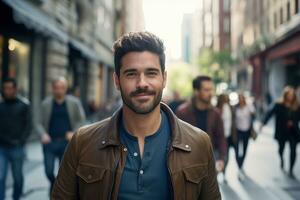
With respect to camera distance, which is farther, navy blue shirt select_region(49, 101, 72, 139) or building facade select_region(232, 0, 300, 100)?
building facade select_region(232, 0, 300, 100)

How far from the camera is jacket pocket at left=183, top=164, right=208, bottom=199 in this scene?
90.2 inches

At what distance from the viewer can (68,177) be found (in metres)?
2.36

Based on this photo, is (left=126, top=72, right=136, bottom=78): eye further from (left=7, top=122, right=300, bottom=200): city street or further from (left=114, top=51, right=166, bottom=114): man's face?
(left=7, top=122, right=300, bottom=200): city street

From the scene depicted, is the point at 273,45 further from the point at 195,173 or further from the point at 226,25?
the point at 226,25

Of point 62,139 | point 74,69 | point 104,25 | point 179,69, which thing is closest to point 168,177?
point 62,139

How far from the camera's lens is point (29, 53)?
49.8ft

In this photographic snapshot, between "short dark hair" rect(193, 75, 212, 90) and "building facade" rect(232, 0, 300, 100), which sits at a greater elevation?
"building facade" rect(232, 0, 300, 100)

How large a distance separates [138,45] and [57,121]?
186 inches

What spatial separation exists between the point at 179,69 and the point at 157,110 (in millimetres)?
114989

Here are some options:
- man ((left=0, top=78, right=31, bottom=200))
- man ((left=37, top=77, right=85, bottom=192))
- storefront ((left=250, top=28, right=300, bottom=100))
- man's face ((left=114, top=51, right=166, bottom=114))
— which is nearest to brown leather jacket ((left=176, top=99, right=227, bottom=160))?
man ((left=37, top=77, right=85, bottom=192))

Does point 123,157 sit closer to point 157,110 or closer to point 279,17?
point 157,110

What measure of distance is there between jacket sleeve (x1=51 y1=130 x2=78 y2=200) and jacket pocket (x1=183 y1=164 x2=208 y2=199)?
53 centimetres

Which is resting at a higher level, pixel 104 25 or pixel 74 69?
→ pixel 104 25

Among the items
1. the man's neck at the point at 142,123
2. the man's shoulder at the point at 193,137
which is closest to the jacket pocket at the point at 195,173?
the man's shoulder at the point at 193,137
